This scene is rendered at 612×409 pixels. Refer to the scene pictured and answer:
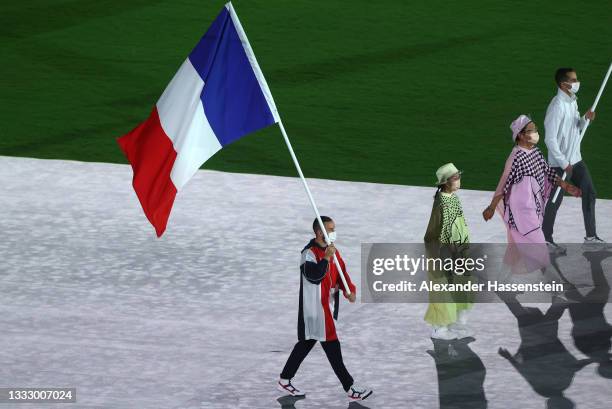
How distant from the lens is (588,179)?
1475 centimetres

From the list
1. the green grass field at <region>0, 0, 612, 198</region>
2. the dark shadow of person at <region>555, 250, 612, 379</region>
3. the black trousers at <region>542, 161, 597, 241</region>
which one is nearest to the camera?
the dark shadow of person at <region>555, 250, 612, 379</region>

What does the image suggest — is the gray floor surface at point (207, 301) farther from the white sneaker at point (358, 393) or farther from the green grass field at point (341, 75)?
the green grass field at point (341, 75)

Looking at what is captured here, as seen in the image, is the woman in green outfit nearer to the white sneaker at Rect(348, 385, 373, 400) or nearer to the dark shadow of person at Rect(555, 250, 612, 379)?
the dark shadow of person at Rect(555, 250, 612, 379)

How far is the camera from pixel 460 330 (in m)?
12.3

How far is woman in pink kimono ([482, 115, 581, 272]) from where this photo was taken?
1298 cm

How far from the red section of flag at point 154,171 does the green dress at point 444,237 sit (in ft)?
7.34

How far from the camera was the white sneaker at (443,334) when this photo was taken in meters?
12.2

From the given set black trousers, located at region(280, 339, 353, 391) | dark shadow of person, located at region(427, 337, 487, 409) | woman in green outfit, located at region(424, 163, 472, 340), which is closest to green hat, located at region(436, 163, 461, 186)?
woman in green outfit, located at region(424, 163, 472, 340)

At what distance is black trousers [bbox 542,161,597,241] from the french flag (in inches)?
180

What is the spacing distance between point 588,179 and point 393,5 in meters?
11.2

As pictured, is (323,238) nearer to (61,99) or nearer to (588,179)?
(588,179)

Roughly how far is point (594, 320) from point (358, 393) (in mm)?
2810

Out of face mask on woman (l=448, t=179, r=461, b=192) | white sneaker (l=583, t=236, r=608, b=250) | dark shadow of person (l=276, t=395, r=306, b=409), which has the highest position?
white sneaker (l=583, t=236, r=608, b=250)

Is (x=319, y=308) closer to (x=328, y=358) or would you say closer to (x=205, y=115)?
(x=328, y=358)
